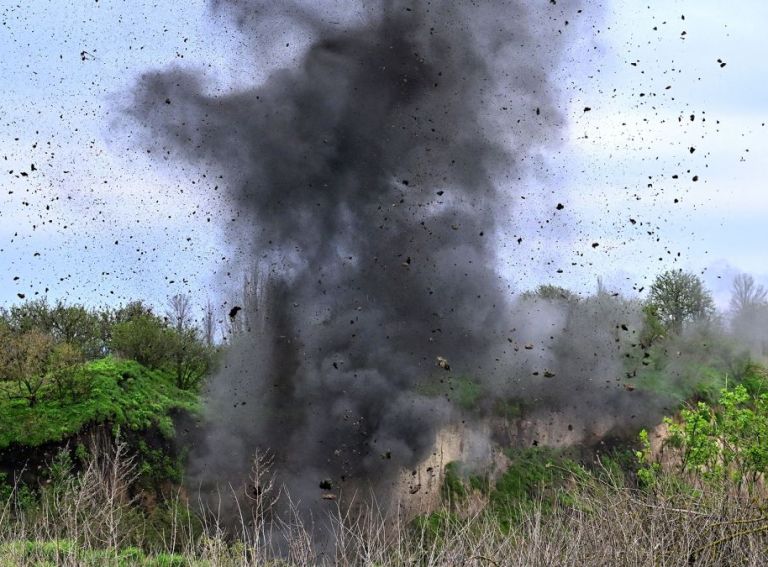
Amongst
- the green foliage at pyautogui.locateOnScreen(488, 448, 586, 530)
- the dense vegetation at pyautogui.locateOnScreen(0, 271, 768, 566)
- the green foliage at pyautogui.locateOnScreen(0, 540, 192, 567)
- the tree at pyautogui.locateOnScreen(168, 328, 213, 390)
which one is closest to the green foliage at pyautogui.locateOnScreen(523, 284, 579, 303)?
the dense vegetation at pyautogui.locateOnScreen(0, 271, 768, 566)

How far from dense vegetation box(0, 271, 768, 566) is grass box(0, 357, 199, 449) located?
51 millimetres

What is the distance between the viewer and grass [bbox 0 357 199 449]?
23031 mm

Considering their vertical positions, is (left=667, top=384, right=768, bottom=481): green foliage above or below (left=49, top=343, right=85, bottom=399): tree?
below

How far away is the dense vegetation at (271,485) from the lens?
13914mm

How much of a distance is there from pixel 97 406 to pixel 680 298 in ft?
85.4

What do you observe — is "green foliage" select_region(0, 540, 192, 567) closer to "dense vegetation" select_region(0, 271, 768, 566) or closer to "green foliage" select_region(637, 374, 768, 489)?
"dense vegetation" select_region(0, 271, 768, 566)

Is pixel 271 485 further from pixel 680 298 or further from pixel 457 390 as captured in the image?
pixel 680 298

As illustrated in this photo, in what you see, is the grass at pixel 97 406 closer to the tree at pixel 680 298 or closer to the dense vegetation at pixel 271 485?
the dense vegetation at pixel 271 485

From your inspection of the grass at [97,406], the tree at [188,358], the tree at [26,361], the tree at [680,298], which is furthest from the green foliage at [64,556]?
the tree at [680,298]

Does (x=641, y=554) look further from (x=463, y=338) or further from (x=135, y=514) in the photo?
(x=463, y=338)

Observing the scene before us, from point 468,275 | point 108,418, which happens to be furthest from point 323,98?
point 108,418

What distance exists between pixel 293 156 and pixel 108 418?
9.59 meters

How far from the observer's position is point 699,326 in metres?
35.0

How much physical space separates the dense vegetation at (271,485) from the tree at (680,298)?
205 cm
